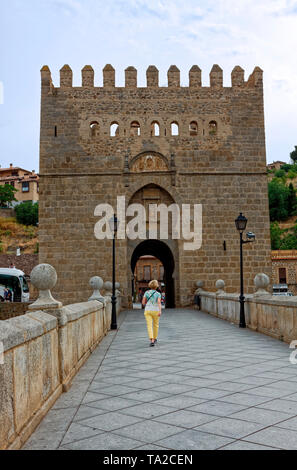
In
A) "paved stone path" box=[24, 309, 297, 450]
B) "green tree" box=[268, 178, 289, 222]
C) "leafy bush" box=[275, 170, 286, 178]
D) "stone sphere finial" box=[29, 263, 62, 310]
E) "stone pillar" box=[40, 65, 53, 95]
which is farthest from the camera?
"leafy bush" box=[275, 170, 286, 178]

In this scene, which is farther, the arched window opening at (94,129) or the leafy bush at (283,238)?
the leafy bush at (283,238)

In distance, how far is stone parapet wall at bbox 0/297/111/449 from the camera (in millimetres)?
2986

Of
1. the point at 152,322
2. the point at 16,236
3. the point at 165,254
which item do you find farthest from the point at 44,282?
the point at 16,236

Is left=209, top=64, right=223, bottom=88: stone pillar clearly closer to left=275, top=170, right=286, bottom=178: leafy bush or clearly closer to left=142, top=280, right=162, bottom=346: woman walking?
left=142, top=280, right=162, bottom=346: woman walking

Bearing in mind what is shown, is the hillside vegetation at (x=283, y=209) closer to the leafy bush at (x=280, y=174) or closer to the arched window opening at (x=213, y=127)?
the leafy bush at (x=280, y=174)

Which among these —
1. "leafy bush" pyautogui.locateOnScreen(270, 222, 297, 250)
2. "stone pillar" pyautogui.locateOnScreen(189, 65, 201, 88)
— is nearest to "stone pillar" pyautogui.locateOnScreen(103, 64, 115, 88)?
"stone pillar" pyautogui.locateOnScreen(189, 65, 201, 88)

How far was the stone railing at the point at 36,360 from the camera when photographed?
2998 millimetres

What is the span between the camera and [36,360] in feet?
12.7

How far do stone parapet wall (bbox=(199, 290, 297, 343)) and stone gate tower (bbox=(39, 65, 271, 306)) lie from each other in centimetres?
547

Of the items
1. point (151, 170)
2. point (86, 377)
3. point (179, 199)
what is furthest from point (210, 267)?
point (86, 377)

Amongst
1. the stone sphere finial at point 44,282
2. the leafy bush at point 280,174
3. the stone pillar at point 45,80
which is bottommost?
the stone sphere finial at point 44,282

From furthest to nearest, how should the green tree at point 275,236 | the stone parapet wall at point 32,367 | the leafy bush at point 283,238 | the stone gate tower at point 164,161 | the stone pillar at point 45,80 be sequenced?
the green tree at point 275,236 < the leafy bush at point 283,238 < the stone pillar at point 45,80 < the stone gate tower at point 164,161 < the stone parapet wall at point 32,367

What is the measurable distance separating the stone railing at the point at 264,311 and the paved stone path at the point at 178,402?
643 millimetres

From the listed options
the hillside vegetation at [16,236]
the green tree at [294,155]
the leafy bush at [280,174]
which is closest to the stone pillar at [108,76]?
the hillside vegetation at [16,236]
